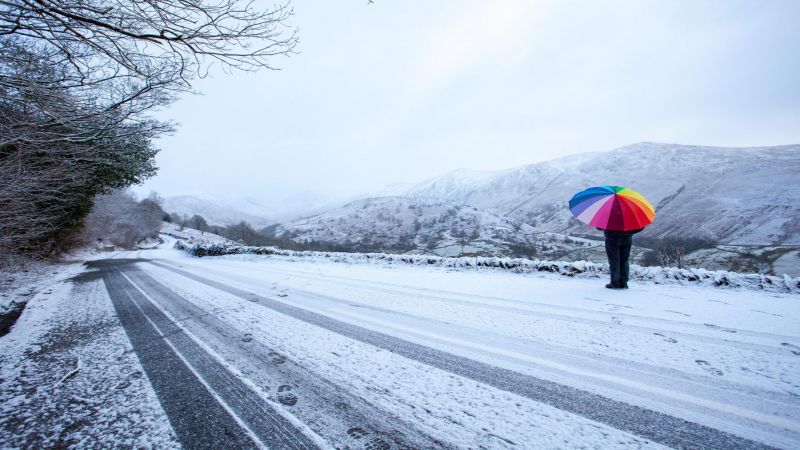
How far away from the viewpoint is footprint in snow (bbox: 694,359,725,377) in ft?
8.08

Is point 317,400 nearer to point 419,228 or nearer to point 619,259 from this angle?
point 619,259

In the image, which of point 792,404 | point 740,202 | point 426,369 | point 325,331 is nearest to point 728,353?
point 792,404

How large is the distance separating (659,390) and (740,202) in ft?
513

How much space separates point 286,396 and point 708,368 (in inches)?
138

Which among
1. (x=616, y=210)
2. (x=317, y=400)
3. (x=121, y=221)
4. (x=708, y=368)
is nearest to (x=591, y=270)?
(x=616, y=210)

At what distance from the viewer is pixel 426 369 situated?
9.16 feet

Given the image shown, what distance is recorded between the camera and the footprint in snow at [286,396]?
2383 millimetres

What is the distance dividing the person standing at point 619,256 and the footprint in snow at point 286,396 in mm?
5560

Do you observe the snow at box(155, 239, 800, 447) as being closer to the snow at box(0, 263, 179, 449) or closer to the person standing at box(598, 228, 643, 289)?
the person standing at box(598, 228, 643, 289)

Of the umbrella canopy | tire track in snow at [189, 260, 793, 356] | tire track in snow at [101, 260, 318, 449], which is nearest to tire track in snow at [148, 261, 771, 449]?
tire track in snow at [101, 260, 318, 449]

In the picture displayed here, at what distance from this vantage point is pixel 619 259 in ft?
18.2

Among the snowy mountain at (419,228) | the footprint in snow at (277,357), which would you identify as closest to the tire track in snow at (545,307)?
the footprint in snow at (277,357)

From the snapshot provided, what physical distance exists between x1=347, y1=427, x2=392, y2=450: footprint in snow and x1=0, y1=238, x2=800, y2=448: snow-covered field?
0.06 feet

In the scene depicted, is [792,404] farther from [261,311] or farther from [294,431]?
[261,311]
